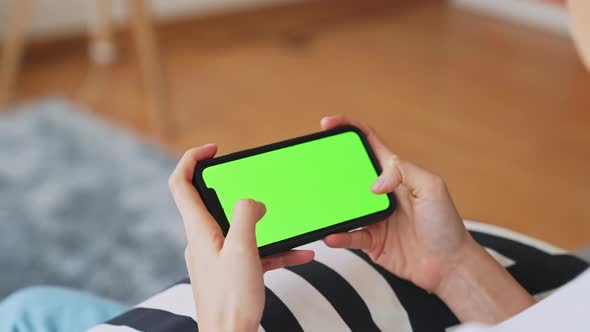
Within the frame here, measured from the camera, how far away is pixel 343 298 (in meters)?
0.58

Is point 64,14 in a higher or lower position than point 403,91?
higher

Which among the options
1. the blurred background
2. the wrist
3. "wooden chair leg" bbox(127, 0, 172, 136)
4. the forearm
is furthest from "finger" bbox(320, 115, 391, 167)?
"wooden chair leg" bbox(127, 0, 172, 136)

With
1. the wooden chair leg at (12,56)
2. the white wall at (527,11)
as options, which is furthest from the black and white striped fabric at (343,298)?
the white wall at (527,11)

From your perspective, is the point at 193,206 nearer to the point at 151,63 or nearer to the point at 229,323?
the point at 229,323

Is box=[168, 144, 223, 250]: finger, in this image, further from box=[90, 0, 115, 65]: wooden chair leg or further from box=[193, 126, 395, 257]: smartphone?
box=[90, 0, 115, 65]: wooden chair leg

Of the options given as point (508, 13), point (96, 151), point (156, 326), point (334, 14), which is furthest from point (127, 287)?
point (508, 13)

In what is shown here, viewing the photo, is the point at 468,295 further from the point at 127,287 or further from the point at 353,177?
the point at 127,287

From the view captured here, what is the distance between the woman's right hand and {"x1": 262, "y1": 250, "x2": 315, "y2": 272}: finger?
28 millimetres

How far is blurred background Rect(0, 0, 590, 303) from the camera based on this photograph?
5.41ft

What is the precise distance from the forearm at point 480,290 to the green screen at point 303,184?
0.09 meters

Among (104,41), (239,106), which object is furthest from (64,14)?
(239,106)

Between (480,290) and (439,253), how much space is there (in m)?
0.05

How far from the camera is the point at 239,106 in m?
2.34

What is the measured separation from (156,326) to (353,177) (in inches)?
8.5
